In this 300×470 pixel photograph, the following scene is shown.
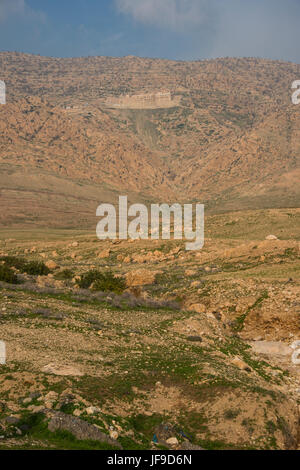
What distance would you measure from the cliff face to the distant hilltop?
425mm

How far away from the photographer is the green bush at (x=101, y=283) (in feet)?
68.7

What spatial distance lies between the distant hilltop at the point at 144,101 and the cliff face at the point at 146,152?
0.42 metres

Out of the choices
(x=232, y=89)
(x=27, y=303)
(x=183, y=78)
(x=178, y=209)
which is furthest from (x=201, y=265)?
(x=183, y=78)

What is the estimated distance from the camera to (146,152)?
123 m

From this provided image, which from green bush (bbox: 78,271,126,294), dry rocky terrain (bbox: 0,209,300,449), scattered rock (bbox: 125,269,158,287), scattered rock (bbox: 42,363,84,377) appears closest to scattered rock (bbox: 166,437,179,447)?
dry rocky terrain (bbox: 0,209,300,449)

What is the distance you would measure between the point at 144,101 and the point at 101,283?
160 metres

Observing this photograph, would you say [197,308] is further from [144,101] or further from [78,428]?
[144,101]

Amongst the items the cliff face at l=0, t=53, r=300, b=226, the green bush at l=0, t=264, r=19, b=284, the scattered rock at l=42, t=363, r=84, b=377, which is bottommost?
the scattered rock at l=42, t=363, r=84, b=377

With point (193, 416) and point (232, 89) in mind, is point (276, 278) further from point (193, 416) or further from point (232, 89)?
point (232, 89)

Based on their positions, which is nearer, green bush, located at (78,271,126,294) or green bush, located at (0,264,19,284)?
green bush, located at (0,264,19,284)

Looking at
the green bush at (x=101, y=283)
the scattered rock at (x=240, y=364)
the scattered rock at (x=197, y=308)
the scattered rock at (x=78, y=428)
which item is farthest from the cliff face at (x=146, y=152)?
the scattered rock at (x=78, y=428)

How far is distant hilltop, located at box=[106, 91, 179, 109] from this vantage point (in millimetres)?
166438

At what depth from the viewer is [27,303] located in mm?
15344

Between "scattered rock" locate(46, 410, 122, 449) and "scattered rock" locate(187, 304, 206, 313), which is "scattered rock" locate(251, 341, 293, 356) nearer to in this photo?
"scattered rock" locate(187, 304, 206, 313)
